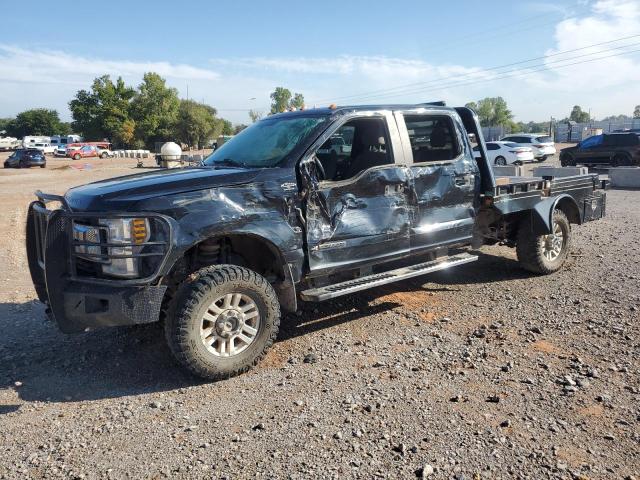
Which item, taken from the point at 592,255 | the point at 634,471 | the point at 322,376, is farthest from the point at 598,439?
the point at 592,255

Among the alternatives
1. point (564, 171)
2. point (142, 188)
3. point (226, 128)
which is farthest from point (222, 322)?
point (226, 128)

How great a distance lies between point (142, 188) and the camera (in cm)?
409

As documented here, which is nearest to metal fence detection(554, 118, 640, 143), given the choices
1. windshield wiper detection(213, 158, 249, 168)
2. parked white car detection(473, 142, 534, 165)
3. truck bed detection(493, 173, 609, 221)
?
parked white car detection(473, 142, 534, 165)

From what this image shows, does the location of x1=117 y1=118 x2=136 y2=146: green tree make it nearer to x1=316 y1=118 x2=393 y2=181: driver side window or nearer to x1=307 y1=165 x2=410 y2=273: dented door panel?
x1=316 y1=118 x2=393 y2=181: driver side window

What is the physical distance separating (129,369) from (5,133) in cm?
13639

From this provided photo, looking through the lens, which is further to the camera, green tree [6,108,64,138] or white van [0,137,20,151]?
green tree [6,108,64,138]

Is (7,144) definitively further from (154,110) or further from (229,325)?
(229,325)

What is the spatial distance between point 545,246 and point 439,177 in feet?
7.05

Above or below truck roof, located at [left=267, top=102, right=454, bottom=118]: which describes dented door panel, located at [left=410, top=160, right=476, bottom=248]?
below

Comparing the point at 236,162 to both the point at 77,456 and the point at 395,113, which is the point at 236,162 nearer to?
the point at 395,113

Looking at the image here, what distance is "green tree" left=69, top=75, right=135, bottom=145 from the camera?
292ft

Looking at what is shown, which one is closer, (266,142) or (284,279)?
(284,279)

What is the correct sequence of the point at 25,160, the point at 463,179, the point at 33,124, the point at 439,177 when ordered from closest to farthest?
the point at 439,177 → the point at 463,179 → the point at 25,160 → the point at 33,124

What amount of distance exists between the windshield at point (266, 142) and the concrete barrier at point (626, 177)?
15532 mm
